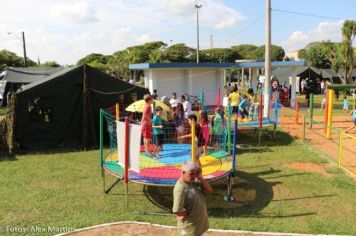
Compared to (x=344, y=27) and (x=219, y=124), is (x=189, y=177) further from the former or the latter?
(x=344, y=27)

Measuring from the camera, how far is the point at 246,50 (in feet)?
424

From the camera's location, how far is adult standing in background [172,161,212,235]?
4586 mm

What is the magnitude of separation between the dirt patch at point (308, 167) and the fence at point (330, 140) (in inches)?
23.7

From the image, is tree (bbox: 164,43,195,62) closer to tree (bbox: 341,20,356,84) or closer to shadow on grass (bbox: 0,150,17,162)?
tree (bbox: 341,20,356,84)

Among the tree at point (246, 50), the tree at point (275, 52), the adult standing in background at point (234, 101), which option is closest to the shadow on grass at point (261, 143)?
the adult standing in background at point (234, 101)

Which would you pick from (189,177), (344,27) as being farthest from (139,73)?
(189,177)

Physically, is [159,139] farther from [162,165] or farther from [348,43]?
[348,43]

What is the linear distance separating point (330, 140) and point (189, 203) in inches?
454

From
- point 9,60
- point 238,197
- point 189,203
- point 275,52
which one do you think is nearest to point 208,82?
point 238,197

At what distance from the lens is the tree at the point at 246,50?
118m

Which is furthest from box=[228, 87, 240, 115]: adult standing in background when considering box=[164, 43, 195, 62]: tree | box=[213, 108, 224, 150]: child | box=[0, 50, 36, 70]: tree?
box=[164, 43, 195, 62]: tree

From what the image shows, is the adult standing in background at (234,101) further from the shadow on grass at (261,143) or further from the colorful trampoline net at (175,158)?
the colorful trampoline net at (175,158)

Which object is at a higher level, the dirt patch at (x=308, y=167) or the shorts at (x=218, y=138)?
the shorts at (x=218, y=138)

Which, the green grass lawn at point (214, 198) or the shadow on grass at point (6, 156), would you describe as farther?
the shadow on grass at point (6, 156)
